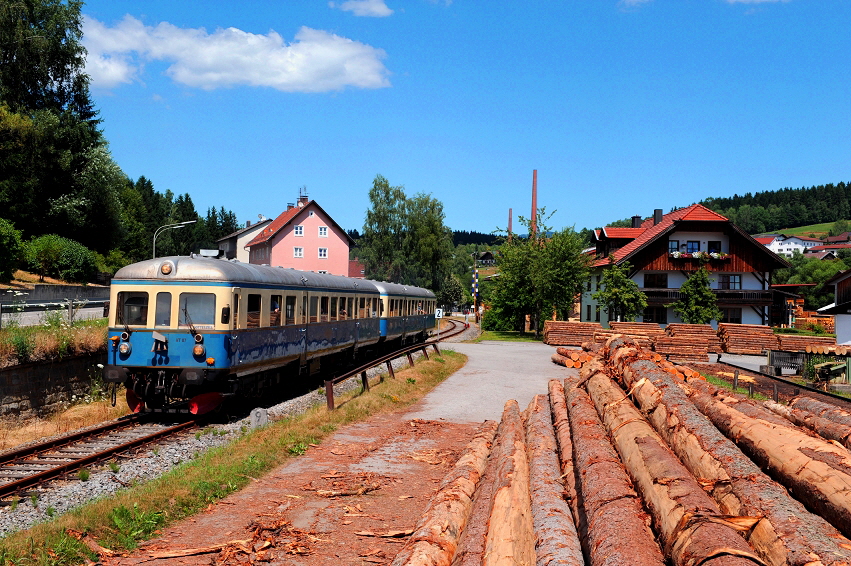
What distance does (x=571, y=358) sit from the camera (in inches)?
941

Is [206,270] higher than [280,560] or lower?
higher

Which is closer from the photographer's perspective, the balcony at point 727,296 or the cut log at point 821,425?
the cut log at point 821,425

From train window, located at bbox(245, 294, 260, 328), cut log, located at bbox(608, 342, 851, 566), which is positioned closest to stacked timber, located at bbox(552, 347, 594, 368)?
train window, located at bbox(245, 294, 260, 328)

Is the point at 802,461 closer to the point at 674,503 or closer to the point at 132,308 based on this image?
the point at 674,503

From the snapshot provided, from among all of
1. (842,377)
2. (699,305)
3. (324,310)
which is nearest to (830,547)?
(324,310)

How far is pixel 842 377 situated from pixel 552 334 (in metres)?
16.2

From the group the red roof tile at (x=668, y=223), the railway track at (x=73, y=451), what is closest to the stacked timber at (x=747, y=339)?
Answer: the red roof tile at (x=668, y=223)

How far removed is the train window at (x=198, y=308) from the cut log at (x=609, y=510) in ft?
23.0

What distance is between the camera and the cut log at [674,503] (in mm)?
4387

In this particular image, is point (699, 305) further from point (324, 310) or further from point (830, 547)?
point (830, 547)

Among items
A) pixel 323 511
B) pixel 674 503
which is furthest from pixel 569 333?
pixel 674 503

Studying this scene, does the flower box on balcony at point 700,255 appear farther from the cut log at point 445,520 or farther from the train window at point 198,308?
the cut log at point 445,520

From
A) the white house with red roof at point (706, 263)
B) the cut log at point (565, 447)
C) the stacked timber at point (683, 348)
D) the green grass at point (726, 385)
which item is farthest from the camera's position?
the white house with red roof at point (706, 263)

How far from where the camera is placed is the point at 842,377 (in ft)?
74.7
